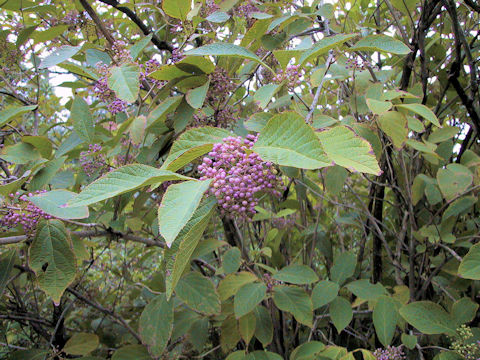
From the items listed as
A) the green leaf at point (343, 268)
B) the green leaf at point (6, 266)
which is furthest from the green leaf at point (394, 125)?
the green leaf at point (6, 266)

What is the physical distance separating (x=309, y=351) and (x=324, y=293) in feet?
0.64

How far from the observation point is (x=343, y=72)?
1.13 m

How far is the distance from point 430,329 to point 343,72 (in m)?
0.80

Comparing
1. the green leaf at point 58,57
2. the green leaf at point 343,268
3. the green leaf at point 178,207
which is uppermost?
the green leaf at point 58,57

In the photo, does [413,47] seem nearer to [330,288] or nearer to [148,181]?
[330,288]

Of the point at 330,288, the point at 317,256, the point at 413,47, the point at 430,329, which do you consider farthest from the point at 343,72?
the point at 317,256

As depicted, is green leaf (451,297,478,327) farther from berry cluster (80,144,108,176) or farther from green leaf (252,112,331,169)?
berry cluster (80,144,108,176)

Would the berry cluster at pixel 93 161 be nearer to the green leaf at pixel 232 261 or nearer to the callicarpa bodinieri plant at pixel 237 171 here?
the callicarpa bodinieri plant at pixel 237 171

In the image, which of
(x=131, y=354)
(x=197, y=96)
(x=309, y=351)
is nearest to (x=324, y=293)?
(x=309, y=351)

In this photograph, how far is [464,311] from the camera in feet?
3.82

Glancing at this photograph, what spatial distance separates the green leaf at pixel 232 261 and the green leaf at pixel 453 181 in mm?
697

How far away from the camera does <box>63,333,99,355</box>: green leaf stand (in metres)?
1.38

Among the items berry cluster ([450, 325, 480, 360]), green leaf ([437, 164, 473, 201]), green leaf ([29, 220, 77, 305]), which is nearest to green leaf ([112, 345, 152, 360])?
green leaf ([29, 220, 77, 305])

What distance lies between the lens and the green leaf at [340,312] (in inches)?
49.9
